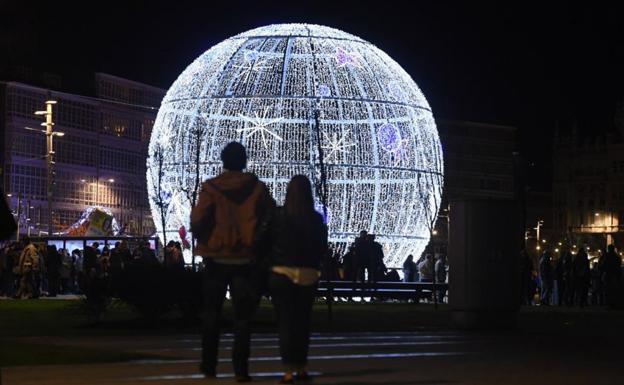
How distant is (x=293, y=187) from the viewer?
42.9 feet

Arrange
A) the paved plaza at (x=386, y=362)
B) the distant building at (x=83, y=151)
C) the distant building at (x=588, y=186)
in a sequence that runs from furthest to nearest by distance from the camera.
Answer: the distant building at (x=588, y=186) < the distant building at (x=83, y=151) < the paved plaza at (x=386, y=362)

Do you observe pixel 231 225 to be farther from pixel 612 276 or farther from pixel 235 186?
pixel 612 276

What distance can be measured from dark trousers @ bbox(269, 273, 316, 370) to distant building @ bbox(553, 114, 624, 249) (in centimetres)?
17441

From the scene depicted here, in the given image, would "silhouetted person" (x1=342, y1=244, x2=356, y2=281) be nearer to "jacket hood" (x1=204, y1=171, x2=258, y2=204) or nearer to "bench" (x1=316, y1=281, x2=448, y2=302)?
"bench" (x1=316, y1=281, x2=448, y2=302)

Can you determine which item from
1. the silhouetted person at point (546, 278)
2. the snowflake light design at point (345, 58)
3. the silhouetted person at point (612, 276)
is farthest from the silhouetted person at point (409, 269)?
the silhouetted person at point (612, 276)

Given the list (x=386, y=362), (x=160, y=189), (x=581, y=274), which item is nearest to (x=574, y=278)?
(x=581, y=274)

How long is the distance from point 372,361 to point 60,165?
104 m

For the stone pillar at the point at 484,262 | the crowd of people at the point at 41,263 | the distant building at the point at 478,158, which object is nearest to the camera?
the stone pillar at the point at 484,262

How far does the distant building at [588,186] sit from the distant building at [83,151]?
71709 mm

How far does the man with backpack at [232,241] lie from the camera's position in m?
13.0

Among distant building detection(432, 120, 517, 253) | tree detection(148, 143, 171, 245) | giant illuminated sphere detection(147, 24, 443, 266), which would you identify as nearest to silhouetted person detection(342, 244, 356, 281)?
giant illuminated sphere detection(147, 24, 443, 266)

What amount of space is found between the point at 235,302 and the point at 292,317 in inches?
17.9

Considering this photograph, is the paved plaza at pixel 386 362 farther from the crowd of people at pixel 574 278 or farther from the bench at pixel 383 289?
the crowd of people at pixel 574 278

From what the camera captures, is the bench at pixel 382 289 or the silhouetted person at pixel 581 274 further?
the silhouetted person at pixel 581 274
